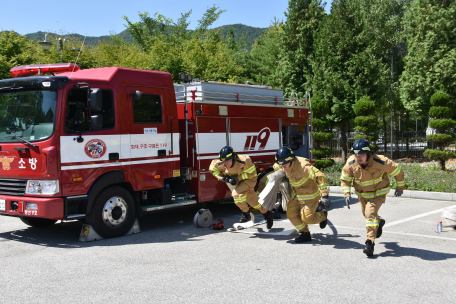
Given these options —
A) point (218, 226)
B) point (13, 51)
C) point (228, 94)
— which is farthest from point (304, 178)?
point (13, 51)

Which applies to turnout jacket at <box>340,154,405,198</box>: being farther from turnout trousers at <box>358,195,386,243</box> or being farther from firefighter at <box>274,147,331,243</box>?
firefighter at <box>274,147,331,243</box>

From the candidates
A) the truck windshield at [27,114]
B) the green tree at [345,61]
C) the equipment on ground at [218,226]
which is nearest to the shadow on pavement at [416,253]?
the equipment on ground at [218,226]

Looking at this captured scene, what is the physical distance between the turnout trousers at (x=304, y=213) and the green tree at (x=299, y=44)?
16142mm

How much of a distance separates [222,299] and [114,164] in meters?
3.79

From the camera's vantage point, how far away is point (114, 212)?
7.45m

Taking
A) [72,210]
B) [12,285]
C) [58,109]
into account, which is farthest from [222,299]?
[58,109]

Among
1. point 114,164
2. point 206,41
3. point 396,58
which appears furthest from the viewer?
point 396,58

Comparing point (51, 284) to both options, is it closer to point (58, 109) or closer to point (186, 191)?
point (58, 109)

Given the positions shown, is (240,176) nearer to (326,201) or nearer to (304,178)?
(304,178)

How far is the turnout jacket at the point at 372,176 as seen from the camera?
6145mm

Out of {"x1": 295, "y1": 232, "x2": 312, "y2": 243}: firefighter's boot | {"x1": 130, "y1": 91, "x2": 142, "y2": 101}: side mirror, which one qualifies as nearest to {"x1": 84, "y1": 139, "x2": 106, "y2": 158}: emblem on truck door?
{"x1": 130, "y1": 91, "x2": 142, "y2": 101}: side mirror

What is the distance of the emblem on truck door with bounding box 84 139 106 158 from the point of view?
23.1ft

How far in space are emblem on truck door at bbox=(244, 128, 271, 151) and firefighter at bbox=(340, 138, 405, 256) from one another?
393 centimetres

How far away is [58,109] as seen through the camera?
22.1ft
